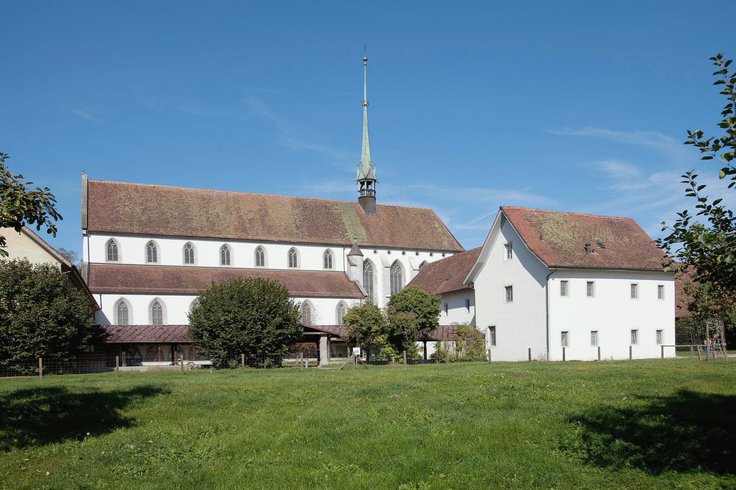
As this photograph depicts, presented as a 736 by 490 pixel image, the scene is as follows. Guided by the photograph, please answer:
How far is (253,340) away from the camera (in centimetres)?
3756

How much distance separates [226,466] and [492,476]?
4065 millimetres

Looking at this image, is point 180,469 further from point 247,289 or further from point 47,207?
point 247,289

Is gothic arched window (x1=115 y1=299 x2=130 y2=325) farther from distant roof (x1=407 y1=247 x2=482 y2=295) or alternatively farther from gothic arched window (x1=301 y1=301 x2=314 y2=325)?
distant roof (x1=407 y1=247 x2=482 y2=295)

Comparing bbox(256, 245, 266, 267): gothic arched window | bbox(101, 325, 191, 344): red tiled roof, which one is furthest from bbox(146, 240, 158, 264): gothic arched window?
bbox(101, 325, 191, 344): red tiled roof

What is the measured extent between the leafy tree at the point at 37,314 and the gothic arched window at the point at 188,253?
16.2 m

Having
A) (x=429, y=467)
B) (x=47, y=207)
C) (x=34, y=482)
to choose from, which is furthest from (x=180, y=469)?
(x=47, y=207)

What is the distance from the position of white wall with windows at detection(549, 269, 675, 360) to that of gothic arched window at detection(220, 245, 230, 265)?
2832 cm

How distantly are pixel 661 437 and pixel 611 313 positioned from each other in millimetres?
27872

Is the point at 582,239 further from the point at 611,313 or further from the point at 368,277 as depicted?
the point at 368,277

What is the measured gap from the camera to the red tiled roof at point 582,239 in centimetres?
3691

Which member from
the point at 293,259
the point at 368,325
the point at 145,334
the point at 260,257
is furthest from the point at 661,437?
the point at 293,259

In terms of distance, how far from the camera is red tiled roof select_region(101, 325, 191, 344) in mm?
41469

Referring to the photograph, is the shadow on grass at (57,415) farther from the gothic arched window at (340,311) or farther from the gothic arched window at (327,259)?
the gothic arched window at (327,259)

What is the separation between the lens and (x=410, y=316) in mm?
38781
